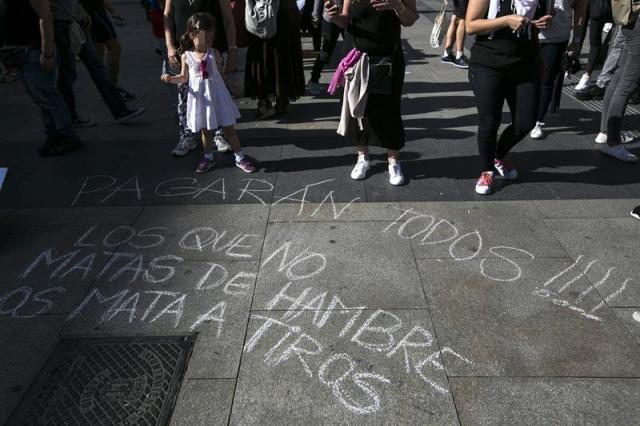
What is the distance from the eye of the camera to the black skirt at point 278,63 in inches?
219

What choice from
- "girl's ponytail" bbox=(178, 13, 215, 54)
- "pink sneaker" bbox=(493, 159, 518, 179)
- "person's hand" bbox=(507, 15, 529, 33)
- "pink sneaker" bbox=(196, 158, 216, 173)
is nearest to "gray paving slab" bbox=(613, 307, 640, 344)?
"pink sneaker" bbox=(493, 159, 518, 179)

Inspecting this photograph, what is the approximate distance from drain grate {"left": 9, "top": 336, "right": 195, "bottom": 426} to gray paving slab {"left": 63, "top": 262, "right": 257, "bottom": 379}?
0.24 feet

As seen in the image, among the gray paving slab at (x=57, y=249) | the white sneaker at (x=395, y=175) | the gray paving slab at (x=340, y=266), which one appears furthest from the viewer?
the white sneaker at (x=395, y=175)

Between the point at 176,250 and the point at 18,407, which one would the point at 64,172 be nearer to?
the point at 176,250

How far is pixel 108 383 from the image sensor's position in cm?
231

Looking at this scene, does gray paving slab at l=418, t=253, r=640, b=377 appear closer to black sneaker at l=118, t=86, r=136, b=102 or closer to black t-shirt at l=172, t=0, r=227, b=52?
black t-shirt at l=172, t=0, r=227, b=52

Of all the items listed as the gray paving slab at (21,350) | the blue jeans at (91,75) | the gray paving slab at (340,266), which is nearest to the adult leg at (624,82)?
the gray paving slab at (340,266)

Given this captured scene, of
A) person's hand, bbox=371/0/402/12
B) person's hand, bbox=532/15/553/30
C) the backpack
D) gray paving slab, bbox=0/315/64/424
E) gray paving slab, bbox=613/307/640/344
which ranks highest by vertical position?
person's hand, bbox=371/0/402/12

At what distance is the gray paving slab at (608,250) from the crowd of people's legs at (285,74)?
0.76 metres

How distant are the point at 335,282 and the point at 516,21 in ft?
7.12

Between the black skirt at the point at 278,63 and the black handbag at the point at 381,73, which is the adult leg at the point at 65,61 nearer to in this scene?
the black skirt at the point at 278,63

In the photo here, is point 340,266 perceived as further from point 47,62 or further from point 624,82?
point 47,62

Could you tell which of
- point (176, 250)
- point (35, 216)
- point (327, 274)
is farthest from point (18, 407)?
point (35, 216)

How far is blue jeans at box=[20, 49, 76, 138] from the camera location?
4.75m
